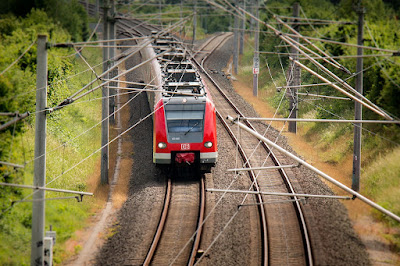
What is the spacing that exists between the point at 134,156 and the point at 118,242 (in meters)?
8.58

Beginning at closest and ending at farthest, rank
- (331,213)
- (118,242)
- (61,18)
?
(118,242)
(331,213)
(61,18)

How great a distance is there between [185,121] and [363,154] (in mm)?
7775

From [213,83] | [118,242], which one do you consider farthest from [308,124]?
[118,242]

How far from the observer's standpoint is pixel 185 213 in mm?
17453

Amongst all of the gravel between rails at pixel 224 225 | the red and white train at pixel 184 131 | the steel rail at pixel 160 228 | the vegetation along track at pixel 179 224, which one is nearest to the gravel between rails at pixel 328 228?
the gravel between rails at pixel 224 225

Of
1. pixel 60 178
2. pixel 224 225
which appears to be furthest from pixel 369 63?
pixel 60 178

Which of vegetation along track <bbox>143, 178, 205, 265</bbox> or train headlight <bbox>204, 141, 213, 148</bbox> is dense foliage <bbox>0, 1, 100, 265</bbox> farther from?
train headlight <bbox>204, 141, 213, 148</bbox>

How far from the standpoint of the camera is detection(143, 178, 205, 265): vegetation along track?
14453 millimetres

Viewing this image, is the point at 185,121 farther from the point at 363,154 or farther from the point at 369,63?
the point at 369,63

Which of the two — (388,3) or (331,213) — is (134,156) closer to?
(331,213)

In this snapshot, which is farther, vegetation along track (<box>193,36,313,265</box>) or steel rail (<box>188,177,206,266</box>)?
vegetation along track (<box>193,36,313,265</box>)

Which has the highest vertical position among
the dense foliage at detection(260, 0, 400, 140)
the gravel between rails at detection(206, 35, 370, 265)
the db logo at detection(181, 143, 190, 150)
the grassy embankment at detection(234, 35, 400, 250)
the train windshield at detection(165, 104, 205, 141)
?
the dense foliage at detection(260, 0, 400, 140)

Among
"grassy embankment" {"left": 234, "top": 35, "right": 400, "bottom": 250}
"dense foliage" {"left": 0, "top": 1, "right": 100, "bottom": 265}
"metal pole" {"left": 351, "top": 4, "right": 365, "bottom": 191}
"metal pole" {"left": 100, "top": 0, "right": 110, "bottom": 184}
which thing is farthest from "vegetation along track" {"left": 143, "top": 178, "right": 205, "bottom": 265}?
"metal pole" {"left": 351, "top": 4, "right": 365, "bottom": 191}

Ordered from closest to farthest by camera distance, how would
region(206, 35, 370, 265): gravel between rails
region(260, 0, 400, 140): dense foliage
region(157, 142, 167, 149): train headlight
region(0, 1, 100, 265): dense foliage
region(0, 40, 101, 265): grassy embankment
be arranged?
region(206, 35, 370, 265): gravel between rails, region(0, 40, 101, 265): grassy embankment, region(0, 1, 100, 265): dense foliage, region(157, 142, 167, 149): train headlight, region(260, 0, 400, 140): dense foliage
